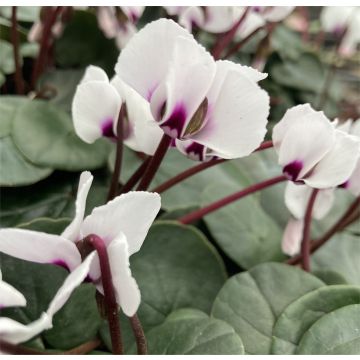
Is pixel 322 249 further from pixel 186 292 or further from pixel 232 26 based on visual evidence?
pixel 232 26

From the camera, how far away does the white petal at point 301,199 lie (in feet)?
2.12

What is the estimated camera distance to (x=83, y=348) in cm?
56

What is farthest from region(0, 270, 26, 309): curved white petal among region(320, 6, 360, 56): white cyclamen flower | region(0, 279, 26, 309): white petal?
region(320, 6, 360, 56): white cyclamen flower

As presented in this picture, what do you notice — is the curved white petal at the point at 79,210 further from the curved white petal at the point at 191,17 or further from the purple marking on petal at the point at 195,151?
the curved white petal at the point at 191,17

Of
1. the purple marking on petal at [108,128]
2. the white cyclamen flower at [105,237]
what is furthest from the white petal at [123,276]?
the purple marking on petal at [108,128]

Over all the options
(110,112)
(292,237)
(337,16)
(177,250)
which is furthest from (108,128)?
(337,16)

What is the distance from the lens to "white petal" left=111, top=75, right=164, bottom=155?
1.82ft

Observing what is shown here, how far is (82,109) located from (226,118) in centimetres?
18

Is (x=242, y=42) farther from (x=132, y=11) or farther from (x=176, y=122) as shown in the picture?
(x=176, y=122)

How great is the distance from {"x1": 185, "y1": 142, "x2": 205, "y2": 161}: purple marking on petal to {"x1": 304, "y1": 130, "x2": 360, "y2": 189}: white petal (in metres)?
0.09

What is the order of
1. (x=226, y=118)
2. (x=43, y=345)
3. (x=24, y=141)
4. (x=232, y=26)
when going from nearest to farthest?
1. (x=226, y=118)
2. (x=43, y=345)
3. (x=24, y=141)
4. (x=232, y=26)

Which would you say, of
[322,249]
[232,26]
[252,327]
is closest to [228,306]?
[252,327]

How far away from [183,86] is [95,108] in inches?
6.3

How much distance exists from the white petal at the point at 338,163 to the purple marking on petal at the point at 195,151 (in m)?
0.09
